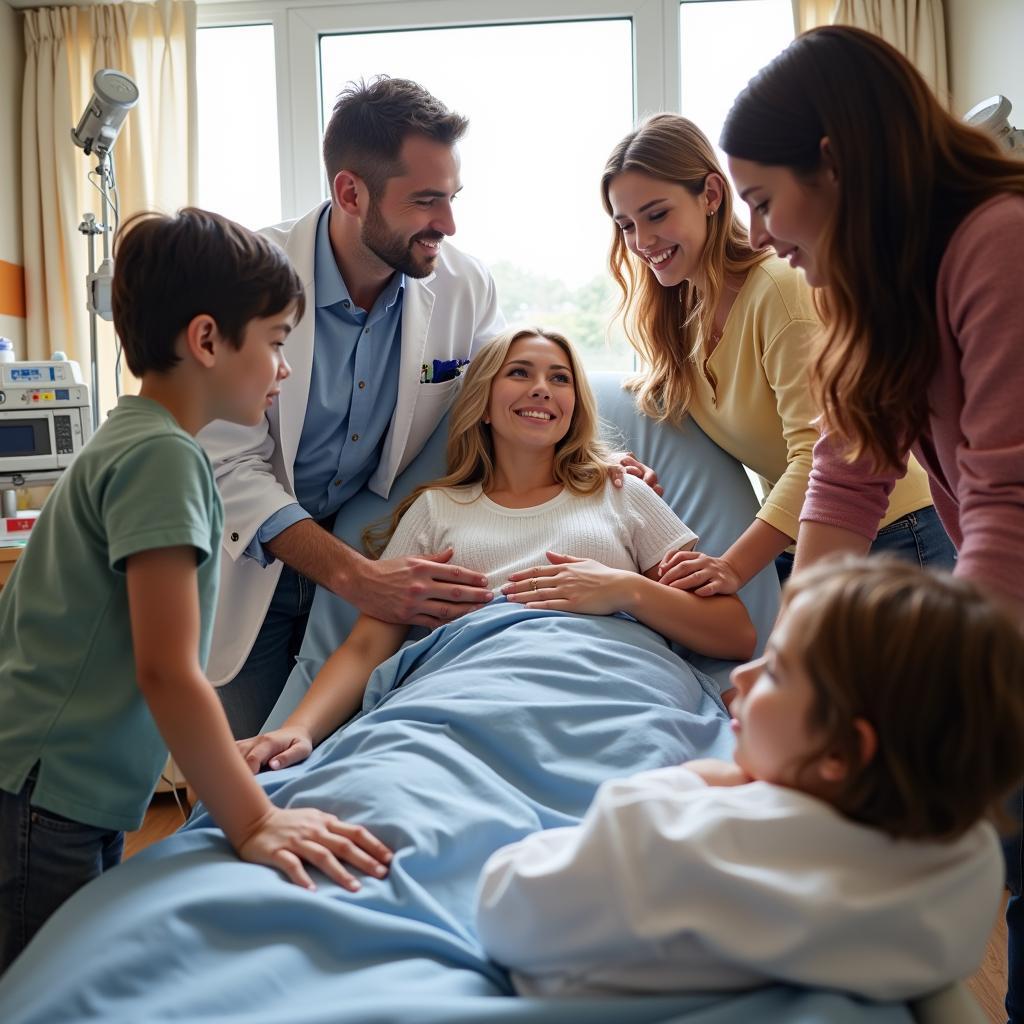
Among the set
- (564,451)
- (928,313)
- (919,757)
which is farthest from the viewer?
(564,451)

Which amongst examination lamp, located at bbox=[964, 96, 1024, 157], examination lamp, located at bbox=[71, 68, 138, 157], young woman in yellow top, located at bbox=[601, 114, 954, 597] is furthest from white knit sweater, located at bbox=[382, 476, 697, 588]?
examination lamp, located at bbox=[71, 68, 138, 157]

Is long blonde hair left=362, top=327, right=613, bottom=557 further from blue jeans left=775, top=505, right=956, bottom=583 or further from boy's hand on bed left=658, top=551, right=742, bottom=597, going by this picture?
blue jeans left=775, top=505, right=956, bottom=583

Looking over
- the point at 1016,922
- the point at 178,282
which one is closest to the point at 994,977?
the point at 1016,922

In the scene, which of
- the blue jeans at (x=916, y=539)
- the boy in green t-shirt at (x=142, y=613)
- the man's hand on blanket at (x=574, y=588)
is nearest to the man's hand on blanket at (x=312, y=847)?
the boy in green t-shirt at (x=142, y=613)

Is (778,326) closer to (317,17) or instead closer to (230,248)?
(230,248)

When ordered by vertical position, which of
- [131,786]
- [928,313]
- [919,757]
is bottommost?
[131,786]

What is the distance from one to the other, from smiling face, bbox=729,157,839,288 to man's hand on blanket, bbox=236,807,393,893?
2.58 ft

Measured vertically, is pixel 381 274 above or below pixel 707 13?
below

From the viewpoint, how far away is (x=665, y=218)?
1.92 meters

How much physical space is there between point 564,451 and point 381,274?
53cm

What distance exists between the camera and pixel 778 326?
6.10 feet

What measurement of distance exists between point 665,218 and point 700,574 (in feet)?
2.16

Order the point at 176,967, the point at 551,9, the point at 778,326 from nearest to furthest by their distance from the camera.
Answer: the point at 176,967 < the point at 778,326 < the point at 551,9

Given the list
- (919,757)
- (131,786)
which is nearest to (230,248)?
(131,786)
